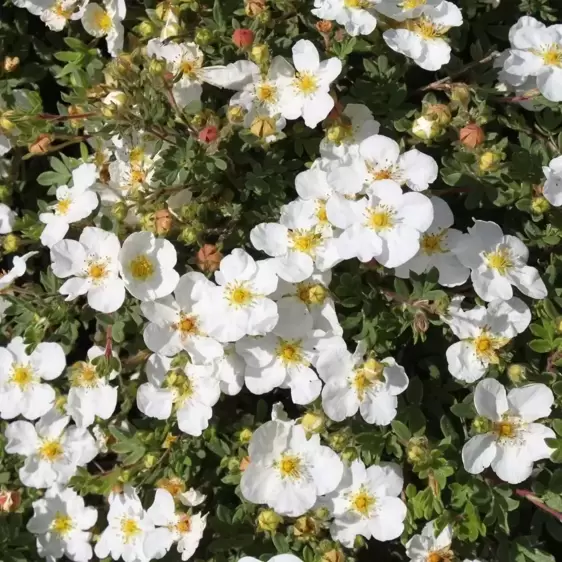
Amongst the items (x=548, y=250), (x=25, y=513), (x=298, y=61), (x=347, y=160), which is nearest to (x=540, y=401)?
(x=548, y=250)

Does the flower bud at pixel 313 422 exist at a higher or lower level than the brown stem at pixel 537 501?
higher

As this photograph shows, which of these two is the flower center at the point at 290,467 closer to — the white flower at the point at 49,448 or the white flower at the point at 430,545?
the white flower at the point at 430,545

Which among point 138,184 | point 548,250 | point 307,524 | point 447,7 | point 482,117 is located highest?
point 447,7

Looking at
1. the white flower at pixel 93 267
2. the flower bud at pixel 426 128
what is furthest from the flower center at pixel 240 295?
the flower bud at pixel 426 128

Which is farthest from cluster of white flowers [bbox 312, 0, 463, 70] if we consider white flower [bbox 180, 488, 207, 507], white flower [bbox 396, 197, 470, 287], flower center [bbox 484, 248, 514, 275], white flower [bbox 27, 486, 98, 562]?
white flower [bbox 27, 486, 98, 562]

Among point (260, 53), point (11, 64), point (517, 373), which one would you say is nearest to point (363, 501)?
point (517, 373)

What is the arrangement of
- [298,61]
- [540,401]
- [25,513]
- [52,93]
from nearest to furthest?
[540,401]
[298,61]
[25,513]
[52,93]

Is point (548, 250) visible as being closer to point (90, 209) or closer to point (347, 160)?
point (347, 160)
